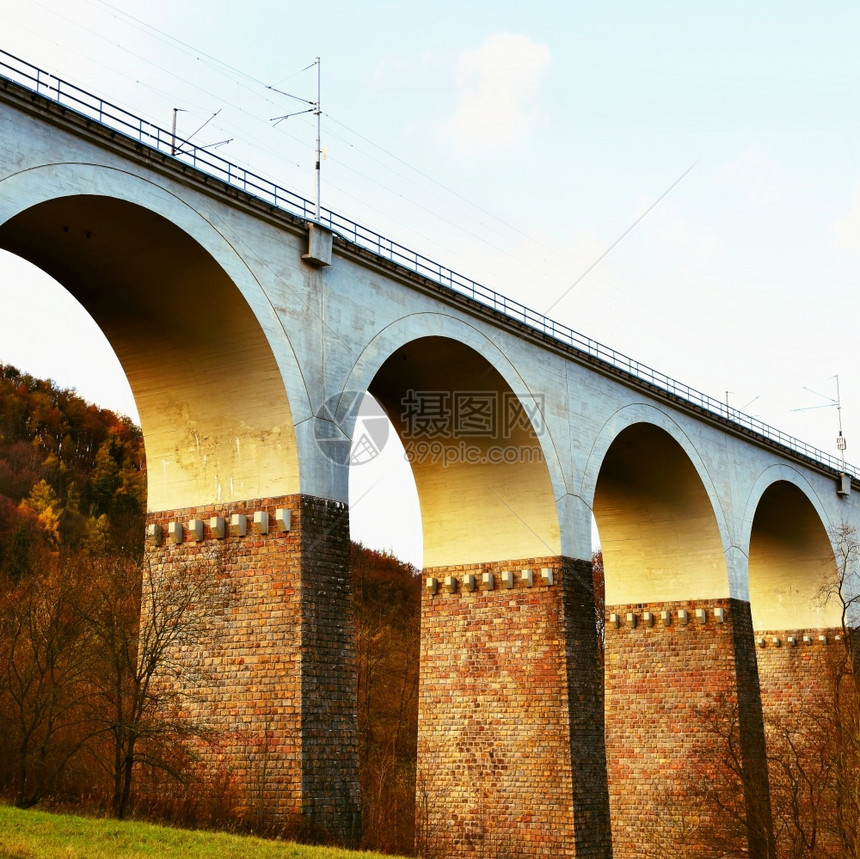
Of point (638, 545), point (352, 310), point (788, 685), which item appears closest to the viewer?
point (352, 310)

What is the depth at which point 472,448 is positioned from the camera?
23.4 meters

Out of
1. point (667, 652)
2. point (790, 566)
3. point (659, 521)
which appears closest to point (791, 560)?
point (790, 566)

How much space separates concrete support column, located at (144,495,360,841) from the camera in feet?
51.8

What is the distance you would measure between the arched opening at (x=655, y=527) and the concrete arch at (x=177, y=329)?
12716 mm

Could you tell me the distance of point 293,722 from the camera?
51.8 ft

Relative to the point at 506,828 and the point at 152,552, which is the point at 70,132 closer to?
the point at 152,552

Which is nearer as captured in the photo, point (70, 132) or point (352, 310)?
point (70, 132)

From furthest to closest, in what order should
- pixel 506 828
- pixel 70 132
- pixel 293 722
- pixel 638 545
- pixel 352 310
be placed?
pixel 638 545 → pixel 506 828 → pixel 352 310 → pixel 293 722 → pixel 70 132

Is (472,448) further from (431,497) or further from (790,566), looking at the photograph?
(790,566)

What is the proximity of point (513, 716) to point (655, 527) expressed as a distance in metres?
8.90

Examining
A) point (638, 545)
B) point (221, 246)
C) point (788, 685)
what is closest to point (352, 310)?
point (221, 246)

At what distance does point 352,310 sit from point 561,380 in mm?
6813

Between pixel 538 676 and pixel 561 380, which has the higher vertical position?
pixel 561 380

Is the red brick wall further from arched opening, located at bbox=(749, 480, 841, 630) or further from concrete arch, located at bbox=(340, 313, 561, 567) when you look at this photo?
concrete arch, located at bbox=(340, 313, 561, 567)
